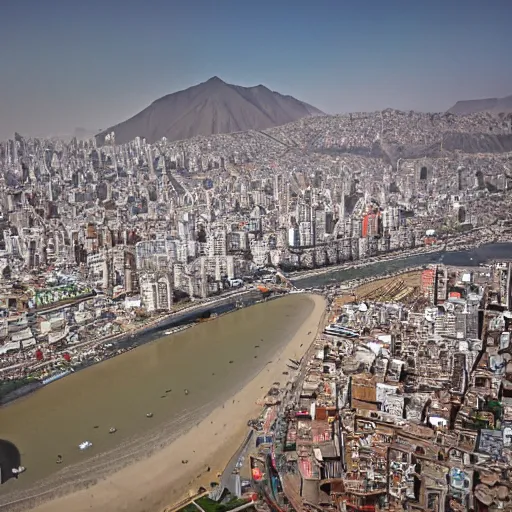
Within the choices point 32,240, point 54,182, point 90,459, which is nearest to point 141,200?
point 54,182

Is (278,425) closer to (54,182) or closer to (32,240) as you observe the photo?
(32,240)

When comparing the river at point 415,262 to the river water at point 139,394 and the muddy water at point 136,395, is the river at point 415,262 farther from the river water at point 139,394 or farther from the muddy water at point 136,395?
the muddy water at point 136,395

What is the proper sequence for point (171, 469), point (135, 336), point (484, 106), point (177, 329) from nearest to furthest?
point (171, 469), point (135, 336), point (177, 329), point (484, 106)

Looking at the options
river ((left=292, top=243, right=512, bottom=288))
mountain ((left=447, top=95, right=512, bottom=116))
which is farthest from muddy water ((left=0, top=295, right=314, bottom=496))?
mountain ((left=447, top=95, right=512, bottom=116))

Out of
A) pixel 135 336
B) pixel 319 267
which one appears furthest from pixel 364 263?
pixel 135 336

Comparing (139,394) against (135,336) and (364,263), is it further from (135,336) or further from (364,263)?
(364,263)
